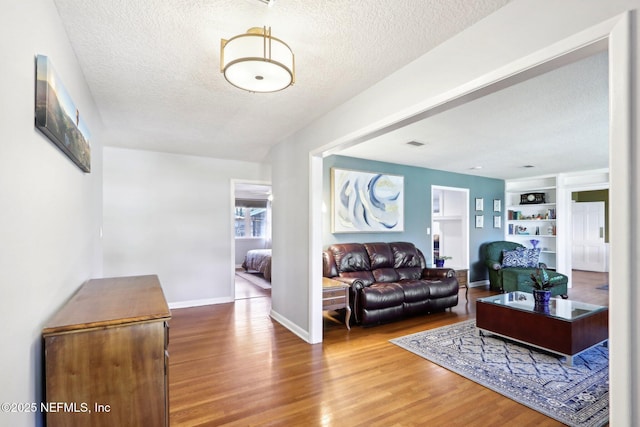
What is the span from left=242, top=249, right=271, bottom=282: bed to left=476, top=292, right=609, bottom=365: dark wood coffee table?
4.67 meters

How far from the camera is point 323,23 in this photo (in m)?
1.81

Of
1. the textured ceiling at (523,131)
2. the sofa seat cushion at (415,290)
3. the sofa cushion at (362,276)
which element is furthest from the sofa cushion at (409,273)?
the textured ceiling at (523,131)

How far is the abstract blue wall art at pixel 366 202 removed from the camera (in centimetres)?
507

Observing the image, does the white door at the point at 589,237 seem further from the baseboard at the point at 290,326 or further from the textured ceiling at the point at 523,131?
the baseboard at the point at 290,326

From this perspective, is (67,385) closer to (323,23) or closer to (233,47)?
(233,47)

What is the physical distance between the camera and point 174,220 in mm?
5027

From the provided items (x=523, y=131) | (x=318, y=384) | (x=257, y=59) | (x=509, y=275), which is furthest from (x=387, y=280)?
(x=257, y=59)

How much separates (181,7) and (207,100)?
1.29 meters

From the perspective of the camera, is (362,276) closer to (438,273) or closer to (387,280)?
(387,280)

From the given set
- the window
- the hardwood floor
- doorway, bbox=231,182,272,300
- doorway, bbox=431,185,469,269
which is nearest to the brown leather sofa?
the hardwood floor

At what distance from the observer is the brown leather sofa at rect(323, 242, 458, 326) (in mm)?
4047

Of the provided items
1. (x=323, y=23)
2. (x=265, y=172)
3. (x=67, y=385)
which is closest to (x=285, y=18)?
(x=323, y=23)

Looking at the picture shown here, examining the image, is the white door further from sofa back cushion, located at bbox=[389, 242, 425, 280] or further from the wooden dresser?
the wooden dresser

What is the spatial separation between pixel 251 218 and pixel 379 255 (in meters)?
6.26
